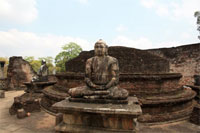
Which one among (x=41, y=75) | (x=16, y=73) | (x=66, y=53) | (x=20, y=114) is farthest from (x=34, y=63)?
(x=20, y=114)

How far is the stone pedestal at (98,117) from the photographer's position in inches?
85.9

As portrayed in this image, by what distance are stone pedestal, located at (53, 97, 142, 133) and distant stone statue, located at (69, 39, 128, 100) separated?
22cm

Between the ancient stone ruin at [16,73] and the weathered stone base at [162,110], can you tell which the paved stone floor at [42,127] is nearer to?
the weathered stone base at [162,110]

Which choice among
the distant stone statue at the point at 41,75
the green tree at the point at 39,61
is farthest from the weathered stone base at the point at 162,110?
the green tree at the point at 39,61

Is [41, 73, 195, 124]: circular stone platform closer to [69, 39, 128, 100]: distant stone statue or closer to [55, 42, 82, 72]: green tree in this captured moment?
[69, 39, 128, 100]: distant stone statue

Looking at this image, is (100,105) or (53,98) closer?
(100,105)

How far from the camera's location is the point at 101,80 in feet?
→ 9.09

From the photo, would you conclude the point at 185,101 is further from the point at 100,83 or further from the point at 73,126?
the point at 73,126

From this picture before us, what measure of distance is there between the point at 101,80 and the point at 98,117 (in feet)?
2.74

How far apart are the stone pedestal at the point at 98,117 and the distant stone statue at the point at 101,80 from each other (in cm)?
22

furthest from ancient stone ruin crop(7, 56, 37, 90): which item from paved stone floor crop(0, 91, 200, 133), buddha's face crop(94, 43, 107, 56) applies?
buddha's face crop(94, 43, 107, 56)

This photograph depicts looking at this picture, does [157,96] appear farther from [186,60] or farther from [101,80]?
[186,60]

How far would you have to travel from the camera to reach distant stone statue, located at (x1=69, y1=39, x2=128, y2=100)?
2.55m

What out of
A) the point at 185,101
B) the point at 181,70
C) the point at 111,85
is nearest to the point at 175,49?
the point at 181,70
